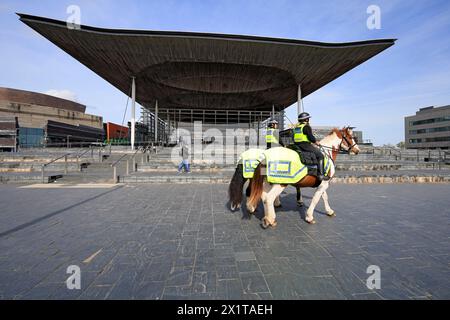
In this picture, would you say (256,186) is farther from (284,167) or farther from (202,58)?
(202,58)

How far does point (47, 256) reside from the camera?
292cm

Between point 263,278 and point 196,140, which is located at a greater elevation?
point 196,140

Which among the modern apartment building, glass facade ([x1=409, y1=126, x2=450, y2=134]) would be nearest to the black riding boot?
the modern apartment building

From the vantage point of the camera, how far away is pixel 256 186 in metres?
4.39

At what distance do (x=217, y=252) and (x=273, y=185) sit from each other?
1.79 m

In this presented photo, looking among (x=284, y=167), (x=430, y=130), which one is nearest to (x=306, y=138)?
(x=284, y=167)

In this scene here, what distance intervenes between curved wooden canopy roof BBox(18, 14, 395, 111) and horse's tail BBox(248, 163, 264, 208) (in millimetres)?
14739

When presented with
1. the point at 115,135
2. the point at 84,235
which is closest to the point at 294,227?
the point at 84,235

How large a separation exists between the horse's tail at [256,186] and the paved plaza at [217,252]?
1.65 feet

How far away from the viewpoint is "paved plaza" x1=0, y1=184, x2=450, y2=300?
2215 mm

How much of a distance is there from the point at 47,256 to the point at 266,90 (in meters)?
25.0

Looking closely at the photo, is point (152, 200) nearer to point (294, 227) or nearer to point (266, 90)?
point (294, 227)

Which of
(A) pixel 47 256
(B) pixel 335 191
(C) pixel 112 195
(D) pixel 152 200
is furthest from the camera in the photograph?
(B) pixel 335 191
